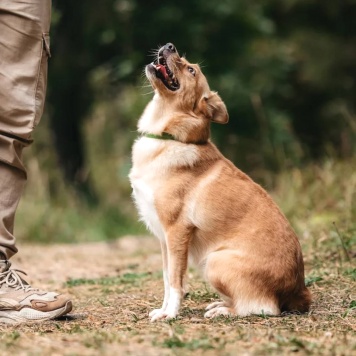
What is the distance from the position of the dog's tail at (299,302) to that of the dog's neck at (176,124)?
1.00 metres

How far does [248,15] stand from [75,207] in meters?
4.20

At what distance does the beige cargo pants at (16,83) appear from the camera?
4016mm

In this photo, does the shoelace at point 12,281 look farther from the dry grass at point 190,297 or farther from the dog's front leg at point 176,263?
the dog's front leg at point 176,263

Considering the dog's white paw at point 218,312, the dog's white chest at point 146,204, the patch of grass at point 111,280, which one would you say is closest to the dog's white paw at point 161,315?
the dog's white paw at point 218,312

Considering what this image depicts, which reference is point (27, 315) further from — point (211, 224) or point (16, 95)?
point (16, 95)

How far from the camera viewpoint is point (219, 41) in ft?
38.8

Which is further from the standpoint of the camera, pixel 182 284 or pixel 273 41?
pixel 273 41

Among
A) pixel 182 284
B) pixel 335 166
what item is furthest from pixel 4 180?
pixel 335 166

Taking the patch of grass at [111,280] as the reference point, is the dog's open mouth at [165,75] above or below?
above

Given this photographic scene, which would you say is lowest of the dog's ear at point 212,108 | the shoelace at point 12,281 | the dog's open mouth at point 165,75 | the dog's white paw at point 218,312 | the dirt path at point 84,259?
the dirt path at point 84,259

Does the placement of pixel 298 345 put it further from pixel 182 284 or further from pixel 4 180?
pixel 4 180

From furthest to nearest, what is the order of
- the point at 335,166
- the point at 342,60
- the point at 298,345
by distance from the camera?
the point at 342,60 → the point at 335,166 → the point at 298,345

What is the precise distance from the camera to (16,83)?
4059mm

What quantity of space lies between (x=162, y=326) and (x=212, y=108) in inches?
54.0
